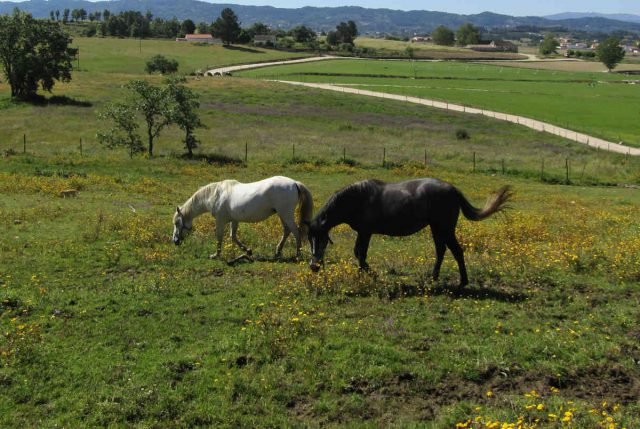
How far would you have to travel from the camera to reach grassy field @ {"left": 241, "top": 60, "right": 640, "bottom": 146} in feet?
231

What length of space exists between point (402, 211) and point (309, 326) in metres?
3.65

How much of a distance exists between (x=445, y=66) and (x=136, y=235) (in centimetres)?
14298

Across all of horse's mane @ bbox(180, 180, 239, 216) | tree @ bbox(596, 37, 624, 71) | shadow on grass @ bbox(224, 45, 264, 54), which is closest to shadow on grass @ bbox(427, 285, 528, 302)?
horse's mane @ bbox(180, 180, 239, 216)

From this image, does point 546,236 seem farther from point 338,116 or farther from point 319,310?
point 338,116

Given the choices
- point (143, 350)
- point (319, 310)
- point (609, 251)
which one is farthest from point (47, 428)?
point (609, 251)

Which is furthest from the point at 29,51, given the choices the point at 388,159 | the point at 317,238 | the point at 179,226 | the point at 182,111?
the point at 317,238

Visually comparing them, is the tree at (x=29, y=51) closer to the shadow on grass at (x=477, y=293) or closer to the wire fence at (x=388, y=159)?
the wire fence at (x=388, y=159)

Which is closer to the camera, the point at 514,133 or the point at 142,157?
the point at 142,157

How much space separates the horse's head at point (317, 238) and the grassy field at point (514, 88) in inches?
1965

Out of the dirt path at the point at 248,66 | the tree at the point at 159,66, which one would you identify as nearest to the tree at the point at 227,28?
the dirt path at the point at 248,66

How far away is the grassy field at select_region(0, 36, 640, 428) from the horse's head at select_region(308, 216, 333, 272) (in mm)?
422

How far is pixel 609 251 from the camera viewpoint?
48.8 feet

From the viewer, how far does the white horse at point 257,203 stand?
49.1 feet

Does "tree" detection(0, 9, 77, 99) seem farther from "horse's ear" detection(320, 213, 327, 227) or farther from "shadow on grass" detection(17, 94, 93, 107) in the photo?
"horse's ear" detection(320, 213, 327, 227)
